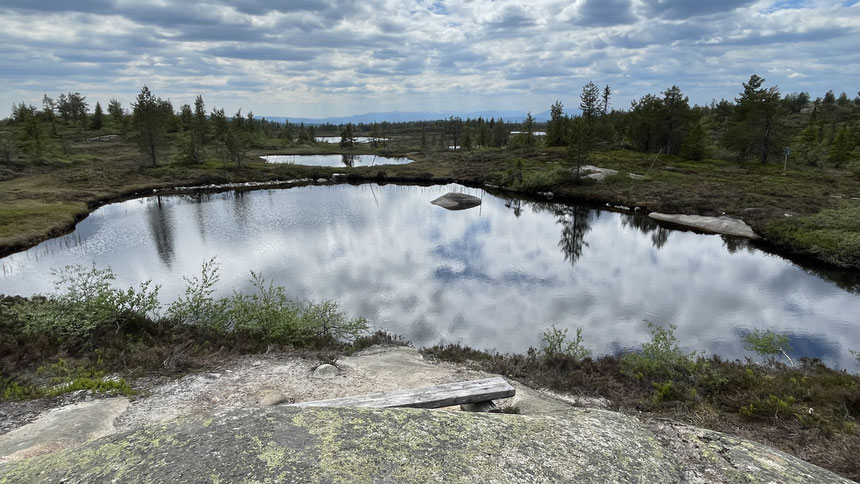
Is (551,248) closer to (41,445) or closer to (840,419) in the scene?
(840,419)

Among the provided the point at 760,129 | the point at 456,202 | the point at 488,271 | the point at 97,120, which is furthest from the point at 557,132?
the point at 97,120

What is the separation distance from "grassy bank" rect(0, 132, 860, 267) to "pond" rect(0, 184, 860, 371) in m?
3.57

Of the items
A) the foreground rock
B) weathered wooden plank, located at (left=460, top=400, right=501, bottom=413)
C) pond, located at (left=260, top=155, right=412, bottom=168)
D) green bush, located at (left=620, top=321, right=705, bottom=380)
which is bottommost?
green bush, located at (left=620, top=321, right=705, bottom=380)

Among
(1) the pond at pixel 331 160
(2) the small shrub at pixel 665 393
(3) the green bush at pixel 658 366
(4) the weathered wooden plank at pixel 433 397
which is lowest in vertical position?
(3) the green bush at pixel 658 366

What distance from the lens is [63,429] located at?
30.1 feet

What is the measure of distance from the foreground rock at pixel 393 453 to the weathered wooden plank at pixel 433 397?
10.6 feet

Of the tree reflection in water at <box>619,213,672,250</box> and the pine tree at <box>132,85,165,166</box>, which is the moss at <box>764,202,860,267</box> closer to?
the tree reflection in water at <box>619,213,672,250</box>

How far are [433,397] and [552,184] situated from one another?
199ft

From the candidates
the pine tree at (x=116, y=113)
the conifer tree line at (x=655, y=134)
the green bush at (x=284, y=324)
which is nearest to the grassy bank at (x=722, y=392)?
the green bush at (x=284, y=324)

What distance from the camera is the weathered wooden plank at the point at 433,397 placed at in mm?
8875

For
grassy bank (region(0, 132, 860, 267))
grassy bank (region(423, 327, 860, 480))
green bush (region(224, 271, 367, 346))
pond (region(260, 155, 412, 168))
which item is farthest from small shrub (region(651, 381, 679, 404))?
pond (region(260, 155, 412, 168))

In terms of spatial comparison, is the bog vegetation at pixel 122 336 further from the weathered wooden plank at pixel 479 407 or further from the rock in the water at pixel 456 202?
the rock in the water at pixel 456 202

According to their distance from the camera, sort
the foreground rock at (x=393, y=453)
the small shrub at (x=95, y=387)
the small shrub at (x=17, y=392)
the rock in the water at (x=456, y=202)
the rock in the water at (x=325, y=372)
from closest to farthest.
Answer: the foreground rock at (x=393, y=453) < the small shrub at (x=17, y=392) < the small shrub at (x=95, y=387) < the rock in the water at (x=325, y=372) < the rock in the water at (x=456, y=202)

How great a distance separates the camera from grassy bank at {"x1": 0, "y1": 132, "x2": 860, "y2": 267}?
38781 millimetres
